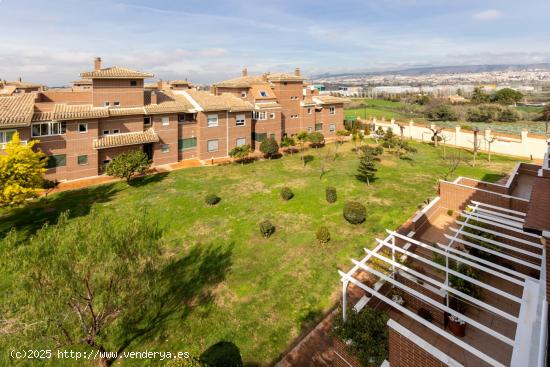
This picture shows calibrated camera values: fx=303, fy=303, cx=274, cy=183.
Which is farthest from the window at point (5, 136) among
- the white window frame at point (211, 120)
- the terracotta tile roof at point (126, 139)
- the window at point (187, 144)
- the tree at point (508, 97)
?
the tree at point (508, 97)

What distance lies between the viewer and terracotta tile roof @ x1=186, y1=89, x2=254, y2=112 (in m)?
37.2

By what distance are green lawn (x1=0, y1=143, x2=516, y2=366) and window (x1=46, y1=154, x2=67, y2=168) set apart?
3670 mm

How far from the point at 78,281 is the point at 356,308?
338 inches

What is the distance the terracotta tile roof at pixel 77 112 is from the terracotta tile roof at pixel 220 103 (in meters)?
11.0

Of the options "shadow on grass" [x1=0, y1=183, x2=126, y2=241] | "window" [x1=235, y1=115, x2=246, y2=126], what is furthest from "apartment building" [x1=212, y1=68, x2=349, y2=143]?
"shadow on grass" [x1=0, y1=183, x2=126, y2=241]

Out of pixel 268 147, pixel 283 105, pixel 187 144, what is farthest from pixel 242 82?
pixel 187 144

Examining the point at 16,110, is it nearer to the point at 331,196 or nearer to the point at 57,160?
the point at 57,160

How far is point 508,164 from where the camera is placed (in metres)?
34.8

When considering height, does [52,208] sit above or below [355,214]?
below

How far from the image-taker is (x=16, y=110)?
26.3 metres

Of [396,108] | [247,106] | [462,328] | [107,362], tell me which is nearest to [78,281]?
[107,362]

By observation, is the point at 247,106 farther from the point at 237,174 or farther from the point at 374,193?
the point at 374,193

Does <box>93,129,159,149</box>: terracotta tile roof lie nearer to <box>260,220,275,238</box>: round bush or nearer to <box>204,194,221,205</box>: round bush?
<box>204,194,221,205</box>: round bush

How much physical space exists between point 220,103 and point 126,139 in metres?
12.4
